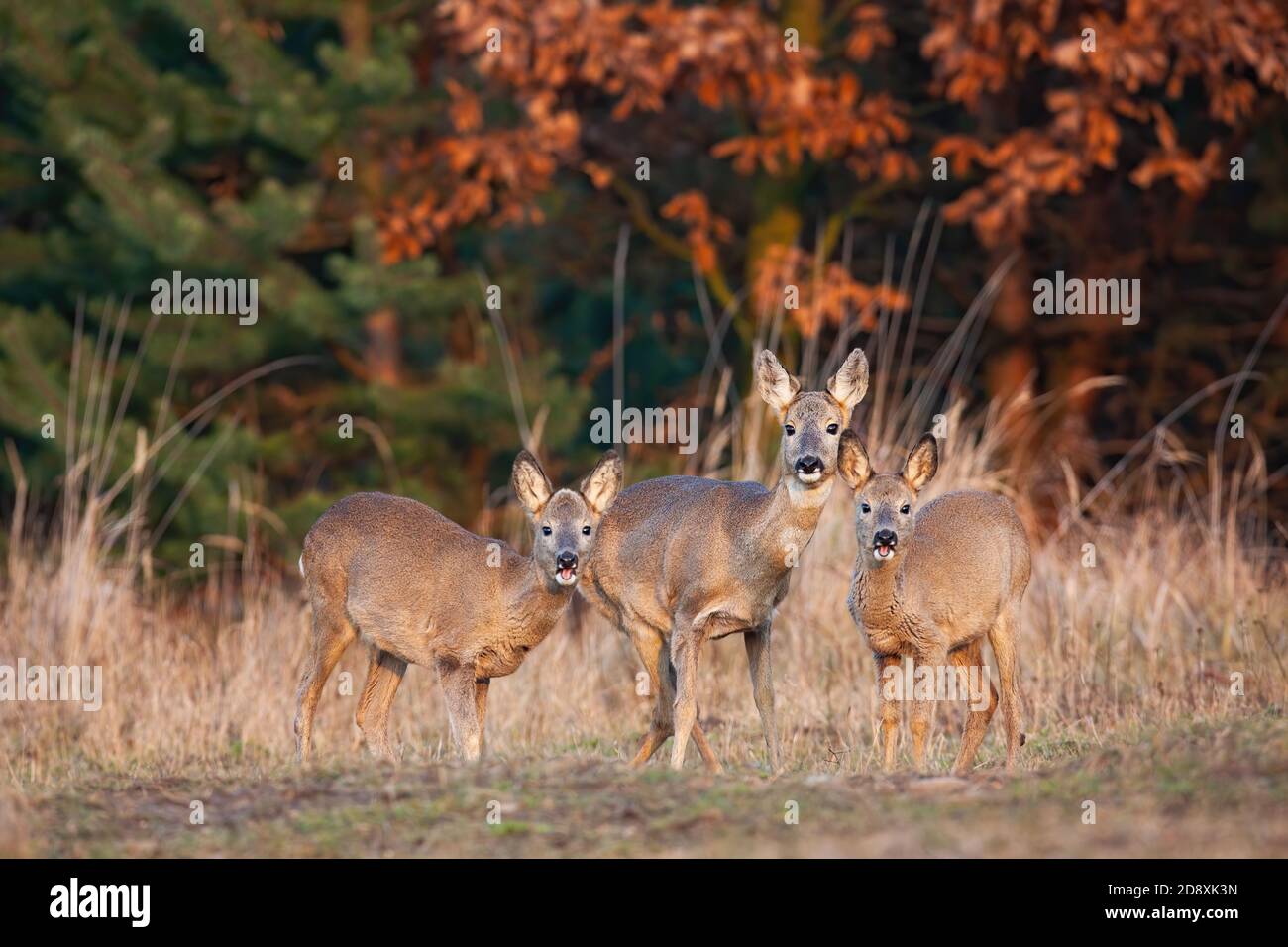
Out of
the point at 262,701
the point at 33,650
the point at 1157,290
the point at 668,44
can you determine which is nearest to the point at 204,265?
the point at 668,44

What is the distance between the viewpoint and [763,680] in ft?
27.6

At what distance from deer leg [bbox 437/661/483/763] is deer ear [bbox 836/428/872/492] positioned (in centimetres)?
178

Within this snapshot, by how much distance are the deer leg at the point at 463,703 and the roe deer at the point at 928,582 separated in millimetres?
1606

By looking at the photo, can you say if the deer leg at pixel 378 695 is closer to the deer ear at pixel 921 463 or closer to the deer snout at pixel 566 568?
the deer snout at pixel 566 568

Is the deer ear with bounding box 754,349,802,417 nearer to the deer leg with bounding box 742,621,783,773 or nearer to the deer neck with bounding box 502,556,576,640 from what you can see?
the deer leg with bounding box 742,621,783,773

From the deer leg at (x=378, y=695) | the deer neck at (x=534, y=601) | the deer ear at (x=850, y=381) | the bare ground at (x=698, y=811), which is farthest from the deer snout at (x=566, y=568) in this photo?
the deer leg at (x=378, y=695)

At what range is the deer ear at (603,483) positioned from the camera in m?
8.60

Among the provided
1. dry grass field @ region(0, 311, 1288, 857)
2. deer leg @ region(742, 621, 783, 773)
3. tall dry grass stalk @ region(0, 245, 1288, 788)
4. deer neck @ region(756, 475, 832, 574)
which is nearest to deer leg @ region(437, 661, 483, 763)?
dry grass field @ region(0, 311, 1288, 857)

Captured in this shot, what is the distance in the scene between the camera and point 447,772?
7379 mm

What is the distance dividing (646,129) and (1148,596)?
8614mm

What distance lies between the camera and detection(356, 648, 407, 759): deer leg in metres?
9.23

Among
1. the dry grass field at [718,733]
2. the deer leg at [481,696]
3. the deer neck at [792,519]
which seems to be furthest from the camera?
the deer leg at [481,696]

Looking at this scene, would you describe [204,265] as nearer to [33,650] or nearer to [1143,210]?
[33,650]

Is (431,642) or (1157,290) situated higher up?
(1157,290)
